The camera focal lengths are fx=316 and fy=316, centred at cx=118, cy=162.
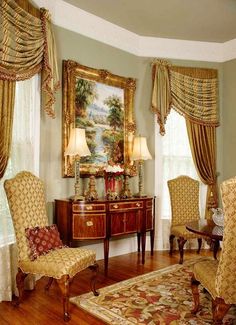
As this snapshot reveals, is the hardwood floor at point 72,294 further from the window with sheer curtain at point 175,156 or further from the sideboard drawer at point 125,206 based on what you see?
the window with sheer curtain at point 175,156

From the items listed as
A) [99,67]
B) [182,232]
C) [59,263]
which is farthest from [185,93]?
[59,263]

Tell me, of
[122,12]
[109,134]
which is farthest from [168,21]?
[109,134]

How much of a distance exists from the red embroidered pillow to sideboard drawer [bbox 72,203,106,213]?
22.0 inches

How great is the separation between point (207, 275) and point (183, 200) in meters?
2.34

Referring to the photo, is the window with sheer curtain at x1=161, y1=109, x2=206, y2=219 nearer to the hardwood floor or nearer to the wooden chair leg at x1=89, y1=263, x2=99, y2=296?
the hardwood floor

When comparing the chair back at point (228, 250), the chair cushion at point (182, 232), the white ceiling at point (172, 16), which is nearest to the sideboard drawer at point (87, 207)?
the chair cushion at point (182, 232)

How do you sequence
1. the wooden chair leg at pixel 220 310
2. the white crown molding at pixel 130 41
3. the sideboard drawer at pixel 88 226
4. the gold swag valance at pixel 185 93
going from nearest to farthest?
the wooden chair leg at pixel 220 310, the sideboard drawer at pixel 88 226, the white crown molding at pixel 130 41, the gold swag valance at pixel 185 93

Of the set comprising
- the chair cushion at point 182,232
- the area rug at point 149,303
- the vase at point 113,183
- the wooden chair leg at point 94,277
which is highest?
the vase at point 113,183

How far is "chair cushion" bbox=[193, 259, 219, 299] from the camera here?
2240 millimetres

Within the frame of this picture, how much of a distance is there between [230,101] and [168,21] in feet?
5.55

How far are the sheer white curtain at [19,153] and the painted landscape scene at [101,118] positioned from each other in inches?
28.1

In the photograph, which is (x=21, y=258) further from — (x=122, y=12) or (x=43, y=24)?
(x=122, y=12)

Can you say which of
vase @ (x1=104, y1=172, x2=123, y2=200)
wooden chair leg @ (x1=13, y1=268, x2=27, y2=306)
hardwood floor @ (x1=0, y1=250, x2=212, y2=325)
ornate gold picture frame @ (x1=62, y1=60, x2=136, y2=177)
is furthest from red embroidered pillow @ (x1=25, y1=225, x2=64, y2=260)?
vase @ (x1=104, y1=172, x2=123, y2=200)

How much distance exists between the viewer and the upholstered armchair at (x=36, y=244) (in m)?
2.61
